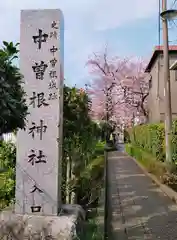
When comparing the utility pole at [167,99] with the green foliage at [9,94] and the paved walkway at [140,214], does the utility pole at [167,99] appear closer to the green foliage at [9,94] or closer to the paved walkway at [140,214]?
the paved walkway at [140,214]

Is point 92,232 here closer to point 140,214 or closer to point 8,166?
point 8,166

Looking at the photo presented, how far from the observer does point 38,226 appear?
433cm

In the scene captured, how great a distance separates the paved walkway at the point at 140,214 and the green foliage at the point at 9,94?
3.60 metres

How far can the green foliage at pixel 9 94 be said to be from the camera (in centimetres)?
306

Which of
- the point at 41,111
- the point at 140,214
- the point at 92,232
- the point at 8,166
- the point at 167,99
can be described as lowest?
the point at 140,214

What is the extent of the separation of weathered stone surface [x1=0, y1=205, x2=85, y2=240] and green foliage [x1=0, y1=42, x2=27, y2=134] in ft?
5.06

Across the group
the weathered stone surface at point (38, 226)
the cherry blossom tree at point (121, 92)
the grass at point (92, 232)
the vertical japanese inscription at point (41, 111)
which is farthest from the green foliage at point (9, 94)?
the cherry blossom tree at point (121, 92)

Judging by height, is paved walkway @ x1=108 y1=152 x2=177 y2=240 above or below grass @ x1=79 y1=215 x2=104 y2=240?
below

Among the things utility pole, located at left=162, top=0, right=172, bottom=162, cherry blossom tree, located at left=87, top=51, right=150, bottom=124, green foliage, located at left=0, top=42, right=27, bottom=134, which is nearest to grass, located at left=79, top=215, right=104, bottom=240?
green foliage, located at left=0, top=42, right=27, bottom=134

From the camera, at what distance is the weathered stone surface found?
13.8 ft

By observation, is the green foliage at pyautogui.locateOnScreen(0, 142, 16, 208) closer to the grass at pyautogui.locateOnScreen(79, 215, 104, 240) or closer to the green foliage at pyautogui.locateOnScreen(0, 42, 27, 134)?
the grass at pyautogui.locateOnScreen(79, 215, 104, 240)

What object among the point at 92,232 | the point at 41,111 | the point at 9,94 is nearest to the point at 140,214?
the point at 92,232

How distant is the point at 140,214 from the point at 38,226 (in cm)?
386

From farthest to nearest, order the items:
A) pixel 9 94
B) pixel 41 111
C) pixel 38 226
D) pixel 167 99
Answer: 1. pixel 167 99
2. pixel 41 111
3. pixel 38 226
4. pixel 9 94
